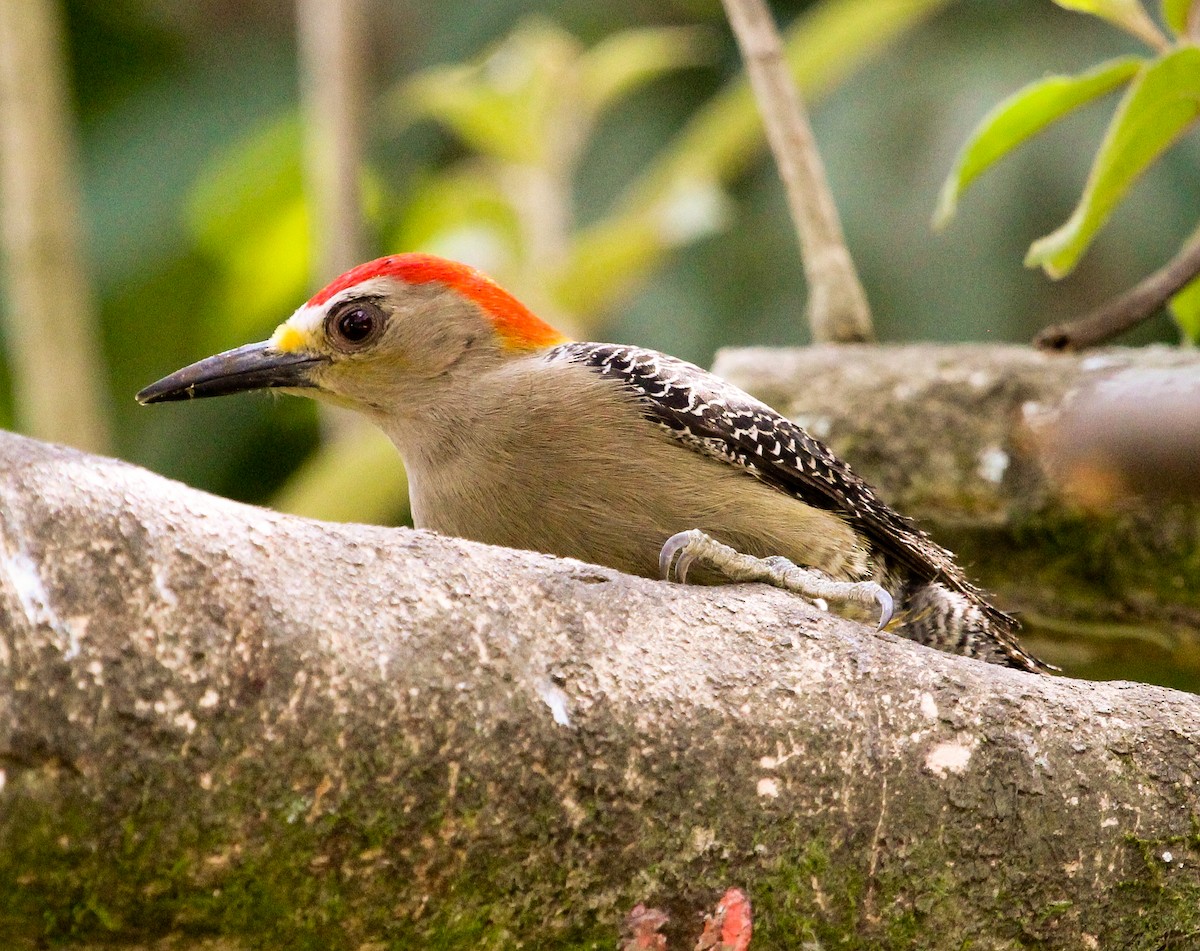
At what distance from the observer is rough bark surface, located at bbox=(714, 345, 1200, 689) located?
475 cm

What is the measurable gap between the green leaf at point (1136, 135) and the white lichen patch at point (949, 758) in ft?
6.13

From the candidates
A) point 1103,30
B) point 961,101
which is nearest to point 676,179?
point 961,101

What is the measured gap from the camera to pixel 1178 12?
4.20 metres

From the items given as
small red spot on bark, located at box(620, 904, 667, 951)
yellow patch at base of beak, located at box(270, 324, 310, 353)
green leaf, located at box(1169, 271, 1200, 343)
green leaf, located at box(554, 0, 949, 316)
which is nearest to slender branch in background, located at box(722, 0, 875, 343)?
green leaf, located at box(1169, 271, 1200, 343)

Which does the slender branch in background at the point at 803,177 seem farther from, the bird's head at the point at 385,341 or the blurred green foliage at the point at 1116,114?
the bird's head at the point at 385,341

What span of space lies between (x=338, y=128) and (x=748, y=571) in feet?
13.4

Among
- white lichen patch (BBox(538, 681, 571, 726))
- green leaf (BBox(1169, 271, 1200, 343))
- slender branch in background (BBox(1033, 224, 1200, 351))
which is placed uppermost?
slender branch in background (BBox(1033, 224, 1200, 351))

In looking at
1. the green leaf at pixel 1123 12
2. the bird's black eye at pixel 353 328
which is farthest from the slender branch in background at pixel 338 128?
the green leaf at pixel 1123 12

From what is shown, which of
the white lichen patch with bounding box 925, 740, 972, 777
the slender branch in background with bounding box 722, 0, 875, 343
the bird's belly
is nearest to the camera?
the white lichen patch with bounding box 925, 740, 972, 777

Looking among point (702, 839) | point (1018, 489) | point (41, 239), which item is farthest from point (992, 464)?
point (41, 239)

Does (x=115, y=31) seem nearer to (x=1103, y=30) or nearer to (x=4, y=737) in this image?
(x=1103, y=30)

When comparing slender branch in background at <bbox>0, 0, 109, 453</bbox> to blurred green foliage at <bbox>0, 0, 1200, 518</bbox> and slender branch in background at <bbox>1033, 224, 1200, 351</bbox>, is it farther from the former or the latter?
slender branch in background at <bbox>1033, 224, 1200, 351</bbox>

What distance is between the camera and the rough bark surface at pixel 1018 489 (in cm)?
475

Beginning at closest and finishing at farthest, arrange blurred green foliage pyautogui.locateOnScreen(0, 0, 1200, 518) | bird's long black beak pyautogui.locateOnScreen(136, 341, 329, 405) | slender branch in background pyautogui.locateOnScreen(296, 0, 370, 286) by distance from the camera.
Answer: bird's long black beak pyautogui.locateOnScreen(136, 341, 329, 405), slender branch in background pyautogui.locateOnScreen(296, 0, 370, 286), blurred green foliage pyautogui.locateOnScreen(0, 0, 1200, 518)
